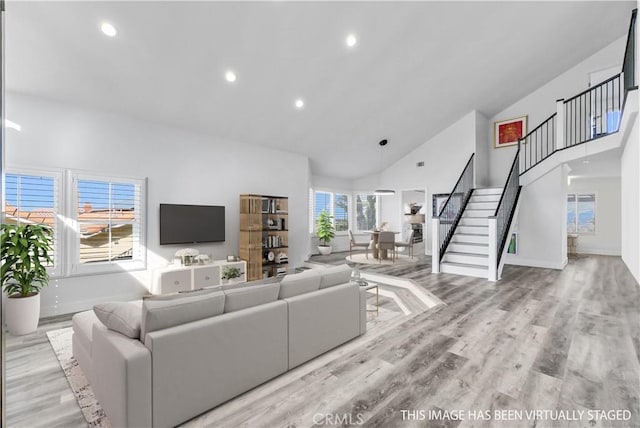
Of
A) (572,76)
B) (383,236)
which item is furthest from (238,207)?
(572,76)

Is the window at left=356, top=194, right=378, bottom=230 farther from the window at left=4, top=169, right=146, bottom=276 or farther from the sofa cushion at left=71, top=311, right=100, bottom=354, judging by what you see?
the sofa cushion at left=71, top=311, right=100, bottom=354

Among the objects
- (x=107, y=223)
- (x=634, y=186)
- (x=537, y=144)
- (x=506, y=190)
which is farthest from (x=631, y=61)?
(x=107, y=223)

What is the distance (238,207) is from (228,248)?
91 centimetres

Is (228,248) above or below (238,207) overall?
below

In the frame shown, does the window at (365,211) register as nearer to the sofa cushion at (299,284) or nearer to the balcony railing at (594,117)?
the balcony railing at (594,117)

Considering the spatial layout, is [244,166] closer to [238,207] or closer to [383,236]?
[238,207]

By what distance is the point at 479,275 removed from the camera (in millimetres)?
5656

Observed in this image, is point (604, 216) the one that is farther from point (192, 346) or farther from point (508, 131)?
point (192, 346)

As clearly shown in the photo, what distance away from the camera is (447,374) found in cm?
233

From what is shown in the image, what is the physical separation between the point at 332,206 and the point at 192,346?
8.06 metres

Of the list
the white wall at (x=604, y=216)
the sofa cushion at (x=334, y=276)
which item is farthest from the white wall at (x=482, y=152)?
the sofa cushion at (x=334, y=276)

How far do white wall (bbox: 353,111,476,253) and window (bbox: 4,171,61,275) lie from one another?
27.0ft

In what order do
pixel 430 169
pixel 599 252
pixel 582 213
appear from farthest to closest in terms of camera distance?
pixel 582 213 → pixel 599 252 → pixel 430 169

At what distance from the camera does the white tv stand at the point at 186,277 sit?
4.73 metres
